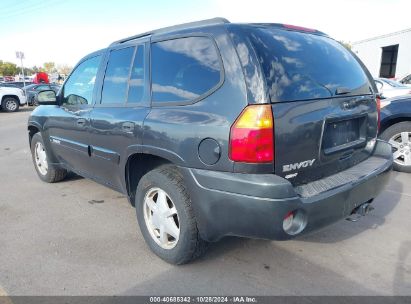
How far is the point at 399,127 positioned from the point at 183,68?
402 cm

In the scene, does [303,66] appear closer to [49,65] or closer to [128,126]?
[128,126]

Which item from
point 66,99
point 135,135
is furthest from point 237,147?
point 66,99

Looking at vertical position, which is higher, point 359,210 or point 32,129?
point 32,129

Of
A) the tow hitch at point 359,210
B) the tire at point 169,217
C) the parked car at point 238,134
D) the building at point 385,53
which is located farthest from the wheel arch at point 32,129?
the building at point 385,53

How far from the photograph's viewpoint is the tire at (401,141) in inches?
205

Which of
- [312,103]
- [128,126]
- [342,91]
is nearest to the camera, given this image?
[312,103]

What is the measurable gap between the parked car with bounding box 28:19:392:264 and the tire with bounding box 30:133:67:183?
6.51 ft

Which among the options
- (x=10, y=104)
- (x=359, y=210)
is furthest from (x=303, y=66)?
(x=10, y=104)

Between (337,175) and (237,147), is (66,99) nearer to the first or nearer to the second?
(237,147)

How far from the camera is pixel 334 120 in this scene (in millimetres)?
2582

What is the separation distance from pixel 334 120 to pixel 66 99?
3.33m

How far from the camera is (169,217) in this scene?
286 centimetres

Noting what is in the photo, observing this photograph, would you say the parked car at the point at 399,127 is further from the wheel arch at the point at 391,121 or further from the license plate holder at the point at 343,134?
the license plate holder at the point at 343,134

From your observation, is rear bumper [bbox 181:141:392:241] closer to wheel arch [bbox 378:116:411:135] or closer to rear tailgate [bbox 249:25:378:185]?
rear tailgate [bbox 249:25:378:185]
